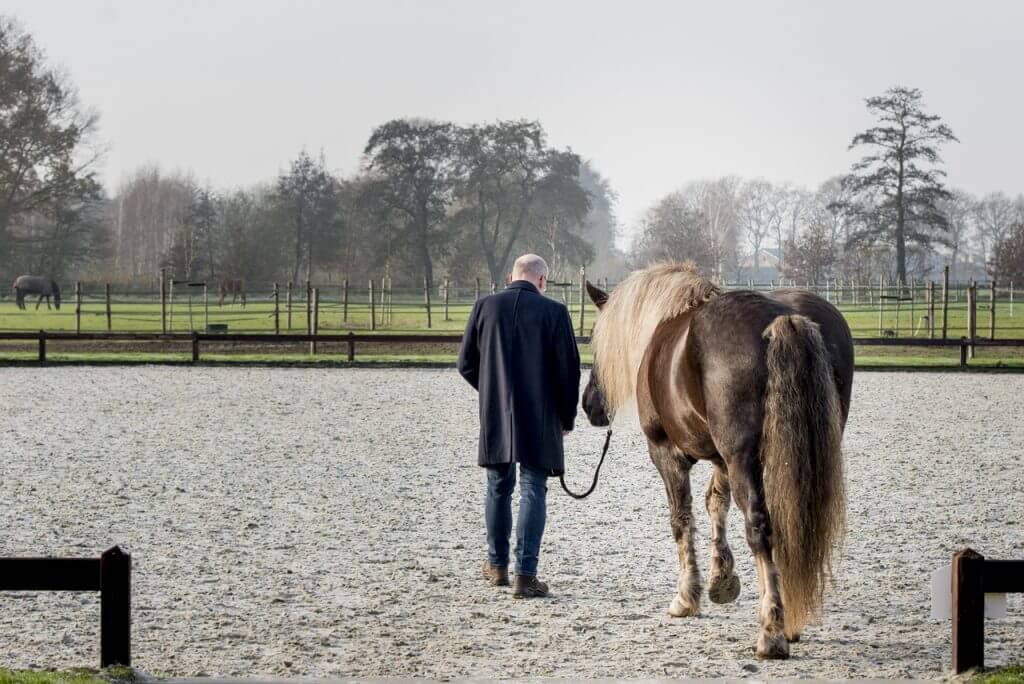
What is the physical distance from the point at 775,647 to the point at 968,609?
2.31ft

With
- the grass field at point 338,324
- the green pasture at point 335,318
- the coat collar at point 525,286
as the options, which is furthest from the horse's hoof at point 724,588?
the green pasture at point 335,318

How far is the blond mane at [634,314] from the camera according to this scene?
5.00 m

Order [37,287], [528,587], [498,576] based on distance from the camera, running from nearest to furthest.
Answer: [528,587]
[498,576]
[37,287]

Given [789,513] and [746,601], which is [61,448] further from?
[789,513]

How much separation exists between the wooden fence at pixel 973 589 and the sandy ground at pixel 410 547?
0.83 ft

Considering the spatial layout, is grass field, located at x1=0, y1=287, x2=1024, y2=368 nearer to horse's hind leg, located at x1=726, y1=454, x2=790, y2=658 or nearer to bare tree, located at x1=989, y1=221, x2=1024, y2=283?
bare tree, located at x1=989, y1=221, x2=1024, y2=283

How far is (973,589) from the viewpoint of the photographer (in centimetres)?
378

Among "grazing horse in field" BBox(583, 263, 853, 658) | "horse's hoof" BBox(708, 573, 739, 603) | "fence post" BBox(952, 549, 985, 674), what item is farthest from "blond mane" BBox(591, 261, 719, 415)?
"fence post" BBox(952, 549, 985, 674)

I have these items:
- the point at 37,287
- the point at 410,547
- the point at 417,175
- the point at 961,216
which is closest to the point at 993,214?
the point at 961,216

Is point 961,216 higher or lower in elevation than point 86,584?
higher

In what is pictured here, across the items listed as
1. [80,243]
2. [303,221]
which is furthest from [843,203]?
[80,243]

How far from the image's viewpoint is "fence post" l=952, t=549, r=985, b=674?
148 inches

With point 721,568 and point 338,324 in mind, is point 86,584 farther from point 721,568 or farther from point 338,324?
point 338,324

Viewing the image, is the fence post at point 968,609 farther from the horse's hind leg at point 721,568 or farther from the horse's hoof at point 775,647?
the horse's hind leg at point 721,568
